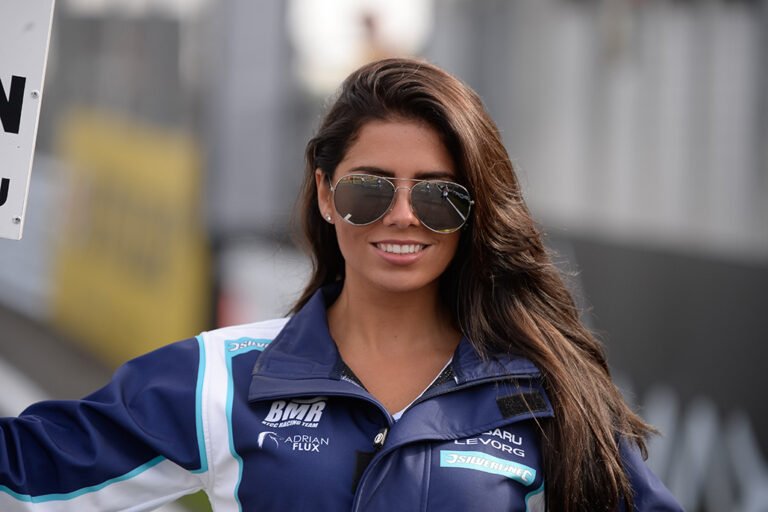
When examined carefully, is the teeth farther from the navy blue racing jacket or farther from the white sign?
the white sign

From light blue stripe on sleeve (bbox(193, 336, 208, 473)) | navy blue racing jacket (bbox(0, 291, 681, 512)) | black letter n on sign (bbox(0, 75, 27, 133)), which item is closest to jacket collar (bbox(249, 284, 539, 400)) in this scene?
navy blue racing jacket (bbox(0, 291, 681, 512))

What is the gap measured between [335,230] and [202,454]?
25.0 inches

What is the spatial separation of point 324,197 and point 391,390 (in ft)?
1.51

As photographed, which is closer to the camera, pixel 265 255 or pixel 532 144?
pixel 532 144

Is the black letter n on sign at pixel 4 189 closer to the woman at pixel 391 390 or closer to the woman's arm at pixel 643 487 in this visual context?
the woman at pixel 391 390

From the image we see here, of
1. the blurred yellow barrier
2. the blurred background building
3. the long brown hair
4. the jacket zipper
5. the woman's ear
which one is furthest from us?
the blurred yellow barrier

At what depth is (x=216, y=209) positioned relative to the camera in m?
8.22

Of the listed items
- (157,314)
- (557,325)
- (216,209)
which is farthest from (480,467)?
(157,314)

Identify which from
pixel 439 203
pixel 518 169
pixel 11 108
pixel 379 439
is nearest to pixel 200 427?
pixel 379 439

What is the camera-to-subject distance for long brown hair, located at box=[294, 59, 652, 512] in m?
2.46

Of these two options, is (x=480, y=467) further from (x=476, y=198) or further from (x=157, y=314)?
(x=157, y=314)

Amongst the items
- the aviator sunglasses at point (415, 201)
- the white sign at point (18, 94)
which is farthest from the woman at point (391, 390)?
the white sign at point (18, 94)

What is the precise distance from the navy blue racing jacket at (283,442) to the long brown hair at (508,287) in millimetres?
51

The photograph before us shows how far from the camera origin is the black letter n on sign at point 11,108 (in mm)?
2506
